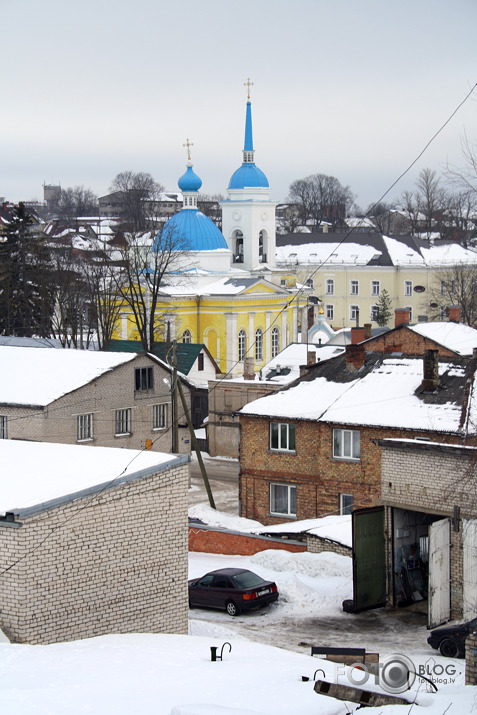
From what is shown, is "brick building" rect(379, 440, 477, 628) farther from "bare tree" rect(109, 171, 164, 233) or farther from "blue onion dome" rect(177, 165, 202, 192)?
"bare tree" rect(109, 171, 164, 233)

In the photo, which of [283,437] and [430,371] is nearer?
[430,371]

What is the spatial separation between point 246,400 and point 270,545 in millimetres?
15488

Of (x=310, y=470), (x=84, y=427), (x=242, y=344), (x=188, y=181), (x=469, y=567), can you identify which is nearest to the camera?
(x=469, y=567)

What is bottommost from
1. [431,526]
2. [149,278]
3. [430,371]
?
[431,526]

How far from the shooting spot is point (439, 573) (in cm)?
1756

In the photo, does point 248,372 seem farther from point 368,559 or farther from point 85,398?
point 368,559

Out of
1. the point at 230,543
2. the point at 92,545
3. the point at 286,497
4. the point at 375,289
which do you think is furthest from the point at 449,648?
the point at 375,289

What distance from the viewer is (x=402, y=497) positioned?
19047 mm

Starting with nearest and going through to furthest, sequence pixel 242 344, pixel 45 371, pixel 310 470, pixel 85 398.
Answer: pixel 310 470 < pixel 85 398 < pixel 45 371 < pixel 242 344

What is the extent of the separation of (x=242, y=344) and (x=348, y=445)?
31780 mm

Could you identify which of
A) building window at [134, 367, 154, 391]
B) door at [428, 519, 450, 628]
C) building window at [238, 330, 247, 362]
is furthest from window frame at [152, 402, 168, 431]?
building window at [238, 330, 247, 362]

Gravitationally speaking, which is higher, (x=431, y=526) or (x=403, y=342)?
(x=403, y=342)

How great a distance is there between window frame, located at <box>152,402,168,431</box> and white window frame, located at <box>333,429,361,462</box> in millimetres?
8490

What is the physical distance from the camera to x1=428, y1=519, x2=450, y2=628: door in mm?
17422
